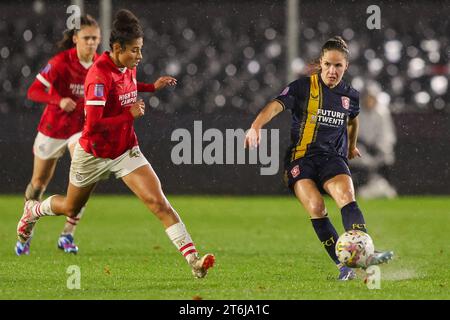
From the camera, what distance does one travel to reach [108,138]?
25.3ft

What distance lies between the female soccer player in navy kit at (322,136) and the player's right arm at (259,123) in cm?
1

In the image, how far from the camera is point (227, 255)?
375 inches

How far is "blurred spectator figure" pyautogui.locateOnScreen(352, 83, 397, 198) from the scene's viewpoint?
16750 millimetres

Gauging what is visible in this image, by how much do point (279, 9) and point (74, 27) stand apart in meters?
8.38

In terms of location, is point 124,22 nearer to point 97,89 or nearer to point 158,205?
point 97,89

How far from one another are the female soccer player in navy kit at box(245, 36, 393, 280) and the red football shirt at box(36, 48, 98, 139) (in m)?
2.47

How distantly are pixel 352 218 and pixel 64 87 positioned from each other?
3.37 m

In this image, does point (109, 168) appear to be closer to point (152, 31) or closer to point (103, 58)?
point (103, 58)

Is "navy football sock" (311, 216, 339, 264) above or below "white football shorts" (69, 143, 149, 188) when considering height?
below

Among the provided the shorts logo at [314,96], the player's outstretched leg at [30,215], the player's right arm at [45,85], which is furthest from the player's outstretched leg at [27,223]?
the shorts logo at [314,96]

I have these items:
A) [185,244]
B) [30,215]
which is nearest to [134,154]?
[185,244]

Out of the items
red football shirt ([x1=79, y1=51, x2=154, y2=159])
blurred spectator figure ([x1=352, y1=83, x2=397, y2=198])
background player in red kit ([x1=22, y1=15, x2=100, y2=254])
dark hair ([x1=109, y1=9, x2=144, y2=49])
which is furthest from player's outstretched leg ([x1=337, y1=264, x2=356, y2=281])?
blurred spectator figure ([x1=352, y1=83, x2=397, y2=198])

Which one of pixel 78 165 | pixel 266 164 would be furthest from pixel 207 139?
pixel 78 165

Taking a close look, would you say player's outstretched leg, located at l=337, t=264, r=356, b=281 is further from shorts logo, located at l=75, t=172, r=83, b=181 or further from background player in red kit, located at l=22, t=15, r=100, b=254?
background player in red kit, located at l=22, t=15, r=100, b=254
